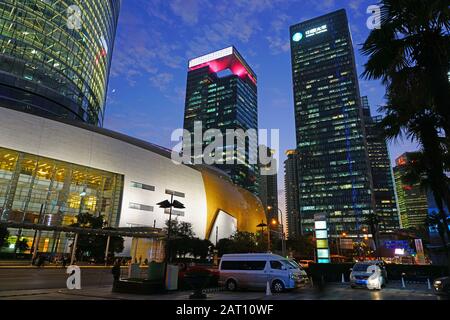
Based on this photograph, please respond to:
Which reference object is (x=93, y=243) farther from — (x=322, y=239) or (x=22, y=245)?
(x=322, y=239)

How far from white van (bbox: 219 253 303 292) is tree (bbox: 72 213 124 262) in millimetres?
39340

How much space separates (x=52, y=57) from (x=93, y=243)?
166 feet

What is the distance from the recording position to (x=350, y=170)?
187 meters

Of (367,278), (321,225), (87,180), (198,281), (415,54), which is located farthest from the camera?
(87,180)

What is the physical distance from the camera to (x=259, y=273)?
18.1 m

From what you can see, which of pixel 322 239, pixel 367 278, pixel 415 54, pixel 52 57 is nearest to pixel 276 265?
pixel 367 278

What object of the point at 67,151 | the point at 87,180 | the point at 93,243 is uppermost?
the point at 67,151

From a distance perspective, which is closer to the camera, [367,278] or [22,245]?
[367,278]

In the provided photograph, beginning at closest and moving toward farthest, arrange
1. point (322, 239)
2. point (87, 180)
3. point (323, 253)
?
Result: 1. point (323, 253)
2. point (322, 239)
3. point (87, 180)

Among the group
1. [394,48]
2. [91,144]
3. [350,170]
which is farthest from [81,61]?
[350,170]

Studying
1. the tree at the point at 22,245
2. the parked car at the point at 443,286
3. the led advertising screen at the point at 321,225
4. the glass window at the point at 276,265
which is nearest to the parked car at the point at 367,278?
the parked car at the point at 443,286

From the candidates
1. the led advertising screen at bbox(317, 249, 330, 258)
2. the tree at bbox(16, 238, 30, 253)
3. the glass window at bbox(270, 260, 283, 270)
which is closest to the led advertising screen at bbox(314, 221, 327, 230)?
the led advertising screen at bbox(317, 249, 330, 258)

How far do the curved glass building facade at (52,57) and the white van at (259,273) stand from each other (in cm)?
5884
